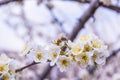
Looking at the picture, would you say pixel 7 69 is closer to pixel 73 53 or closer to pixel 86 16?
pixel 73 53

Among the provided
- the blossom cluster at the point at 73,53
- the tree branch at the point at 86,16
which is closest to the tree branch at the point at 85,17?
the tree branch at the point at 86,16

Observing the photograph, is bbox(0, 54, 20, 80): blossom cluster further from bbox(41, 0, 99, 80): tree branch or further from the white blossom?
bbox(41, 0, 99, 80): tree branch

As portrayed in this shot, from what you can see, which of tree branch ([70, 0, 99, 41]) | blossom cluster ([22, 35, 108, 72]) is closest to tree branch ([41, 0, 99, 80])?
tree branch ([70, 0, 99, 41])

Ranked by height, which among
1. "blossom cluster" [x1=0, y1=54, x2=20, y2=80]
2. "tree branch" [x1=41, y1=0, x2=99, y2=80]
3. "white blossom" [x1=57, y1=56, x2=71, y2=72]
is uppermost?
"white blossom" [x1=57, y1=56, x2=71, y2=72]

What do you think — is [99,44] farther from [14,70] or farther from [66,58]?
[14,70]

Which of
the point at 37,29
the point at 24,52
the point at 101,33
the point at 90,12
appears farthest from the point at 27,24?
the point at 24,52
